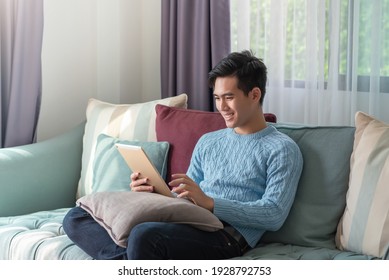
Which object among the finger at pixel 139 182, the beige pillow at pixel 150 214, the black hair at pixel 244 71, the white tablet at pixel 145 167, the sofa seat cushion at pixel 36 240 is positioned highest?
the black hair at pixel 244 71

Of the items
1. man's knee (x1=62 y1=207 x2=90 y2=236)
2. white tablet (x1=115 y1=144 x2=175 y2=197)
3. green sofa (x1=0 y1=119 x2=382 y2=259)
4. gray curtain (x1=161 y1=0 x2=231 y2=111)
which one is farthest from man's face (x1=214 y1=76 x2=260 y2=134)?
gray curtain (x1=161 y1=0 x2=231 y2=111)

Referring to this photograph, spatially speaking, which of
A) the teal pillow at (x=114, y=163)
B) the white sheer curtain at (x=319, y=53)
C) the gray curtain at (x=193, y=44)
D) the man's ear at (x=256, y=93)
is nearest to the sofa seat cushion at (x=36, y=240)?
the teal pillow at (x=114, y=163)

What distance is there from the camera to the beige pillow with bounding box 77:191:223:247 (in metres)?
2.09

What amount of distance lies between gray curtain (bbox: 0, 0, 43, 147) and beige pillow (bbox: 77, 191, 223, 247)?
108 cm

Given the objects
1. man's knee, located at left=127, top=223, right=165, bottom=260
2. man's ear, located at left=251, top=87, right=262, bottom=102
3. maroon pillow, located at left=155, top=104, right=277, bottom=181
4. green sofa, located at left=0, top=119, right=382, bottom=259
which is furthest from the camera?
maroon pillow, located at left=155, top=104, right=277, bottom=181

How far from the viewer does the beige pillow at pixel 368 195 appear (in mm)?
2133

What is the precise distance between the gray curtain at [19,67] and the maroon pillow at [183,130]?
68 centimetres

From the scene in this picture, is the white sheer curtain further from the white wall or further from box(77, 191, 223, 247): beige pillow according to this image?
box(77, 191, 223, 247): beige pillow

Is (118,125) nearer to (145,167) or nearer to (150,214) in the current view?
(145,167)

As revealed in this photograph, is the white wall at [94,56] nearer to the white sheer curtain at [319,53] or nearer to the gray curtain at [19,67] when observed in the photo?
the gray curtain at [19,67]

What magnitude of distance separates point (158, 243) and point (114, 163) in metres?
0.81
